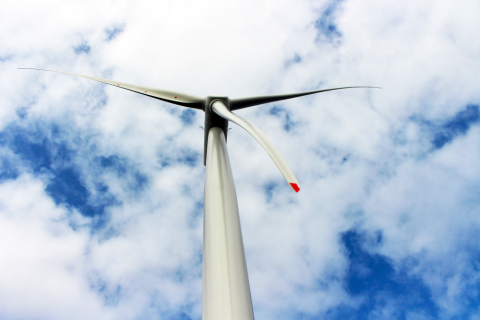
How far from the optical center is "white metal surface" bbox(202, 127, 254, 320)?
36.2 feet

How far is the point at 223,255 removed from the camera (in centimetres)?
1245

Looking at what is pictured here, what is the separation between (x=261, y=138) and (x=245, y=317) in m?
7.71

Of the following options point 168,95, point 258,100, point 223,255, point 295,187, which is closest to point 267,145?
point 295,187

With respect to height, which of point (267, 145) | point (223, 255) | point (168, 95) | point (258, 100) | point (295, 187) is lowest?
point (223, 255)

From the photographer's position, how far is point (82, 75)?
Answer: 2292 centimetres

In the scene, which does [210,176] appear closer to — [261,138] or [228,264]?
[261,138]

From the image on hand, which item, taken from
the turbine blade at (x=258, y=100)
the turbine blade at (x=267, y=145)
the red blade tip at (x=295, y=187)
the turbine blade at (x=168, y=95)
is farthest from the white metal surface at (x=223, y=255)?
the turbine blade at (x=258, y=100)

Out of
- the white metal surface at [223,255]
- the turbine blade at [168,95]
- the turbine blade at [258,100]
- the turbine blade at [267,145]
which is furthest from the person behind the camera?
the turbine blade at [258,100]

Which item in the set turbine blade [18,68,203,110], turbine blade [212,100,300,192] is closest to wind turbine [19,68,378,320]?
turbine blade [212,100,300,192]

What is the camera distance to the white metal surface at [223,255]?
11.0 m

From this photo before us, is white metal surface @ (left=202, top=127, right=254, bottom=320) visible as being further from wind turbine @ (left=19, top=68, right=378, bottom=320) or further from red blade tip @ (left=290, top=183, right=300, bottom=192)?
red blade tip @ (left=290, top=183, right=300, bottom=192)

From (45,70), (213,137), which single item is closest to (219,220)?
(213,137)

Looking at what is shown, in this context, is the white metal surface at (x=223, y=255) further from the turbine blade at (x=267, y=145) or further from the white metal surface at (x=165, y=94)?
the white metal surface at (x=165, y=94)

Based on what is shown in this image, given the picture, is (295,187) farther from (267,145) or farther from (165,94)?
(165,94)
